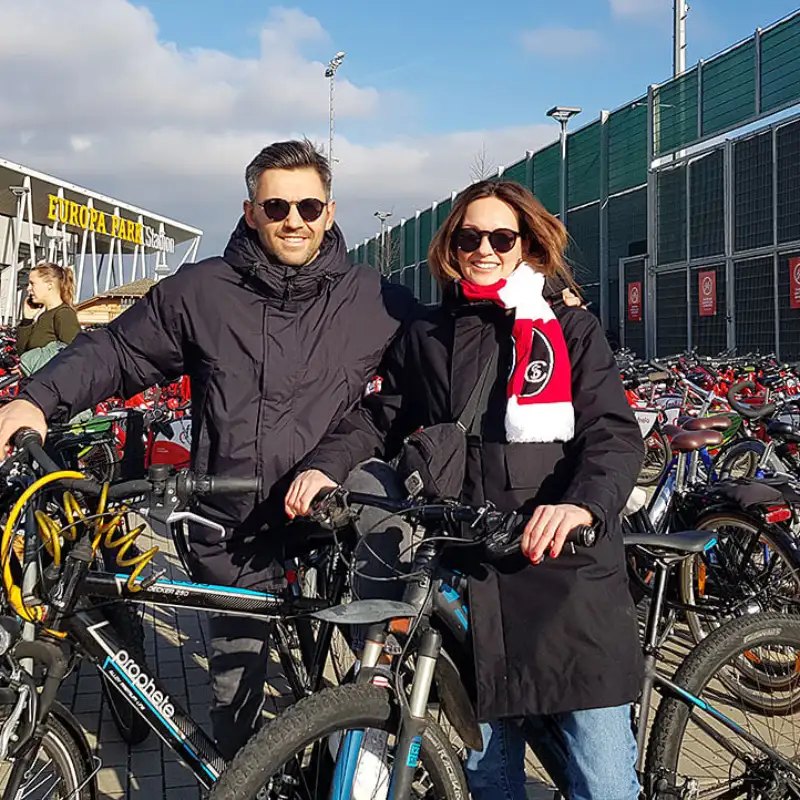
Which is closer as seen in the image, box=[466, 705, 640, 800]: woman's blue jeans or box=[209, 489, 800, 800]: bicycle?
box=[209, 489, 800, 800]: bicycle

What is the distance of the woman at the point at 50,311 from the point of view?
675 cm

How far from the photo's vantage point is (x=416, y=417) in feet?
8.57

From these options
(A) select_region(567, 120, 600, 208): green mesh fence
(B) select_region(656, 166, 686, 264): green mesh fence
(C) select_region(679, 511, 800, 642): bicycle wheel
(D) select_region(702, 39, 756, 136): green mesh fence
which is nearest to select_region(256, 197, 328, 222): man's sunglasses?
(C) select_region(679, 511, 800, 642): bicycle wheel

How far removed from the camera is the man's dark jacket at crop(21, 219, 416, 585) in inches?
104

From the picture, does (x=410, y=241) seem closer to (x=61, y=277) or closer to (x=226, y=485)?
(x=61, y=277)

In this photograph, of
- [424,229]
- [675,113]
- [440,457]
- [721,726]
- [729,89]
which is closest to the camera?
[440,457]

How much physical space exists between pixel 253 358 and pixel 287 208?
0.45m

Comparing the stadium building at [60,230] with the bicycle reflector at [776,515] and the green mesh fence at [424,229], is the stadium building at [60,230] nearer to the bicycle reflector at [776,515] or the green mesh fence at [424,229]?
the green mesh fence at [424,229]

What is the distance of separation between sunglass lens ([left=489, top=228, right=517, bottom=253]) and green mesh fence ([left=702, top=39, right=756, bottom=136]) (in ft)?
46.5

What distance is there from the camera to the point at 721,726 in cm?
260

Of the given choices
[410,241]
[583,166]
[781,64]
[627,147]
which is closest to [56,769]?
[781,64]

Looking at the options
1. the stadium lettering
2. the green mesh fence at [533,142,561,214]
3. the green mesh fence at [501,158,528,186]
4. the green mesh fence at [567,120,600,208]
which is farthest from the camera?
the stadium lettering

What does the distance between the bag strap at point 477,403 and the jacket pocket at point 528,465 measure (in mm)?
119

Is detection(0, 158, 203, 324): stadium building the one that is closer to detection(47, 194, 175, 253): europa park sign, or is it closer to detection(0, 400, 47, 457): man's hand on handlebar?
detection(47, 194, 175, 253): europa park sign
